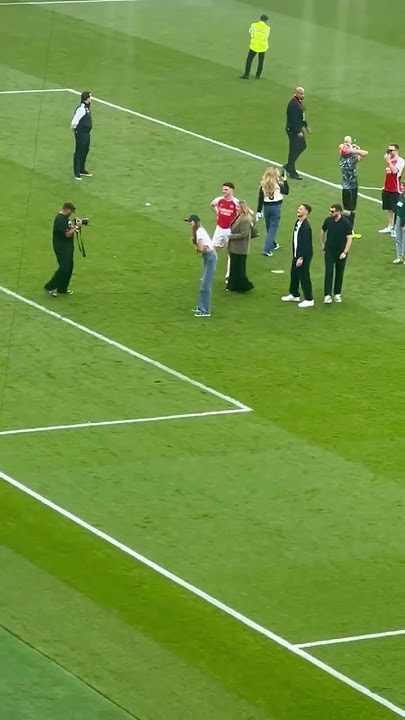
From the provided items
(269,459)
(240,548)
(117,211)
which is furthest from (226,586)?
(117,211)

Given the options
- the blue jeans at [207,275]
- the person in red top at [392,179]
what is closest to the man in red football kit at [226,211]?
the blue jeans at [207,275]

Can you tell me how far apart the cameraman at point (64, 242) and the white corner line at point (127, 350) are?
2.29ft

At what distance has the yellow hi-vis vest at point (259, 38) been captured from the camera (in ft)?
157

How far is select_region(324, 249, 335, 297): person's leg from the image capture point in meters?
32.3

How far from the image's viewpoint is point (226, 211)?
33.3 metres

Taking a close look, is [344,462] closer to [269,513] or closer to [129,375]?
[269,513]

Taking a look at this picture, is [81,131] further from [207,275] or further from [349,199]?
[207,275]

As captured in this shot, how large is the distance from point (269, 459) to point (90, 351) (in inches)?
202

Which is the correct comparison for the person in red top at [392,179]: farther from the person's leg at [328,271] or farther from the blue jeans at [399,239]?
the person's leg at [328,271]

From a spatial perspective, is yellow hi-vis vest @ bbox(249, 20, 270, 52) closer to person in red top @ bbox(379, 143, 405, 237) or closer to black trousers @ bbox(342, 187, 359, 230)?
black trousers @ bbox(342, 187, 359, 230)

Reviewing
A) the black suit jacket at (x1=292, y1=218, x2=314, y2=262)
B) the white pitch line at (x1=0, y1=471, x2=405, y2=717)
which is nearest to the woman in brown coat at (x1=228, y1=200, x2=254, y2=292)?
the black suit jacket at (x1=292, y1=218, x2=314, y2=262)

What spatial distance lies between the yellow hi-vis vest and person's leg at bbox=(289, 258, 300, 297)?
16.3 m

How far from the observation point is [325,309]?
1283 inches

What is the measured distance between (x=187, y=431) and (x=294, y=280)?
21.3ft
